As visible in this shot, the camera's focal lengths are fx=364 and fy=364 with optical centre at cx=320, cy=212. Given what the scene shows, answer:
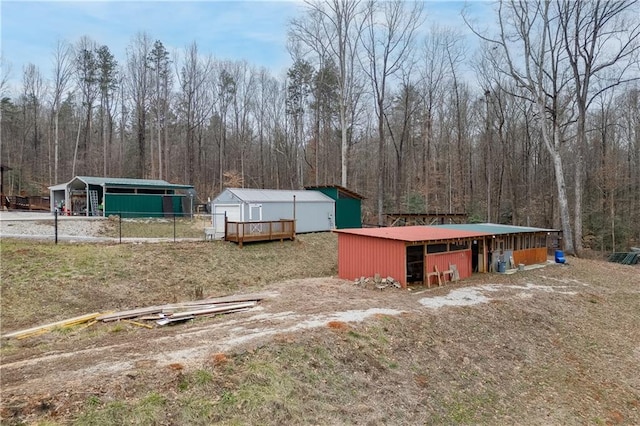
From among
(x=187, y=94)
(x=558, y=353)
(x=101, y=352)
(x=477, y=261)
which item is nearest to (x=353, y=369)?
(x=101, y=352)

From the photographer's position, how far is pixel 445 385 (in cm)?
653

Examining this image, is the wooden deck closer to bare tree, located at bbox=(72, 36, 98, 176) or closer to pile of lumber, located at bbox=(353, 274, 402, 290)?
pile of lumber, located at bbox=(353, 274, 402, 290)

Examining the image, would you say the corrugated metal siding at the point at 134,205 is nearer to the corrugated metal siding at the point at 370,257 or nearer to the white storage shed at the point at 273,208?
the white storage shed at the point at 273,208

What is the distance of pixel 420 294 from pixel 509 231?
307 inches

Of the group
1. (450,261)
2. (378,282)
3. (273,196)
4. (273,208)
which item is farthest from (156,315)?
(273,196)

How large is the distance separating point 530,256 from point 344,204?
12135mm

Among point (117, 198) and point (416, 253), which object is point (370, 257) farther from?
point (117, 198)

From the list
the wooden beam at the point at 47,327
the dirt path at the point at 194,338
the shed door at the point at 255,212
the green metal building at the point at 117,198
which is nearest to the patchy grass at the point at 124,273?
the wooden beam at the point at 47,327

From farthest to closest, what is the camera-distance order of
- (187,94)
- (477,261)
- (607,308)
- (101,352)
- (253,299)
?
(187,94) → (477,261) → (607,308) → (253,299) → (101,352)

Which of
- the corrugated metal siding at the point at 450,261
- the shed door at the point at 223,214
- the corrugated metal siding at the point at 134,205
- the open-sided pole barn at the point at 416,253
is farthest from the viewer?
the corrugated metal siding at the point at 134,205

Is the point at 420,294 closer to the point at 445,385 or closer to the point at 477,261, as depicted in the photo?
the point at 445,385

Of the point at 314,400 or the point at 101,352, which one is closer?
the point at 314,400

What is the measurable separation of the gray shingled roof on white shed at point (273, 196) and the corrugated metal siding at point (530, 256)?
12.0 m

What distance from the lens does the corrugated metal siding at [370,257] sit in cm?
1251
